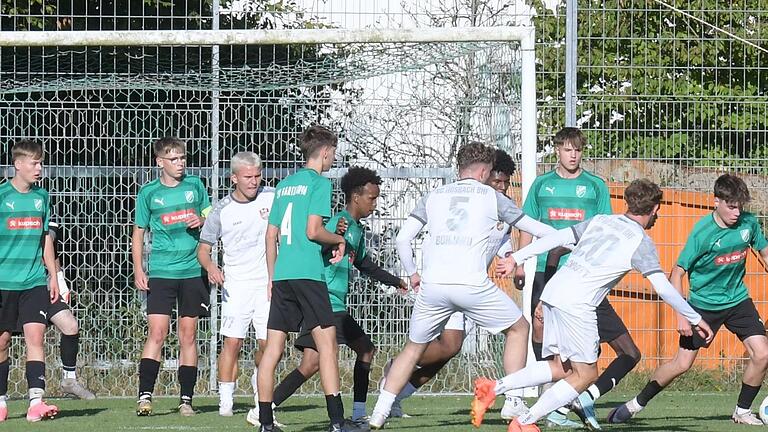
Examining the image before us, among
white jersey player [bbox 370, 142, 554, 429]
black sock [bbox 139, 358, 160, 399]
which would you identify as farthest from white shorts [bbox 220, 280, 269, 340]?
white jersey player [bbox 370, 142, 554, 429]

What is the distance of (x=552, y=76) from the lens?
1184 cm

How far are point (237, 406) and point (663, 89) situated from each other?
464cm

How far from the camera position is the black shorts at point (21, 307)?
31.8 ft

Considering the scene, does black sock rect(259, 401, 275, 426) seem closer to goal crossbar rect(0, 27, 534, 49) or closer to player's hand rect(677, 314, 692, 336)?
player's hand rect(677, 314, 692, 336)

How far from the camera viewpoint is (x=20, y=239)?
384 inches

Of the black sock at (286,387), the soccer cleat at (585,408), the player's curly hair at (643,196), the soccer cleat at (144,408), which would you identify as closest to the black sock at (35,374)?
the soccer cleat at (144,408)

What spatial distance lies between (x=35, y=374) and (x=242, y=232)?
1.77 meters

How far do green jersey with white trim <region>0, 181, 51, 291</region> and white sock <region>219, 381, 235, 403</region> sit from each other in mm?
1496

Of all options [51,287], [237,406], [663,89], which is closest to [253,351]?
[237,406]

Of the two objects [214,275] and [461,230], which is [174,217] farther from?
[461,230]

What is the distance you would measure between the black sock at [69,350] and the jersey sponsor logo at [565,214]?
385 cm

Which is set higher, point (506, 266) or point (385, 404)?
point (506, 266)

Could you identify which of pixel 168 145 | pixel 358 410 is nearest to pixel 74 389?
pixel 168 145

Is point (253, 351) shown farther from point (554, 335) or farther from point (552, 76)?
point (554, 335)
